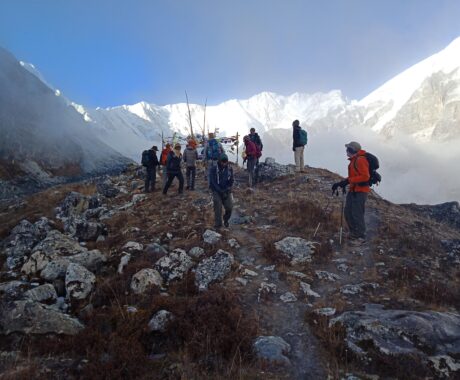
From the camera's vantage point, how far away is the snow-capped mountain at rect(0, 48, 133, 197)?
2948 inches

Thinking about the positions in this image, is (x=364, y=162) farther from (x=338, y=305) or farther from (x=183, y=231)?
(x=183, y=231)

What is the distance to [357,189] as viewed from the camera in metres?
11.2

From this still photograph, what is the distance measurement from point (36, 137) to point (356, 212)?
9562 cm

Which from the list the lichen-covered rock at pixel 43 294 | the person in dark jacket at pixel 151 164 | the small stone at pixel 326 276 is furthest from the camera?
the person in dark jacket at pixel 151 164

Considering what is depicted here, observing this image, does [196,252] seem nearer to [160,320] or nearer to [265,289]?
[265,289]

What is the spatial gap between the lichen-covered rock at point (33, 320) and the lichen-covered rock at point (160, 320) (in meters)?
1.35

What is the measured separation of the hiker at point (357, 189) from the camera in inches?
433

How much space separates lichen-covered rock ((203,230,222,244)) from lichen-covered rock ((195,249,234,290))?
1.44 metres

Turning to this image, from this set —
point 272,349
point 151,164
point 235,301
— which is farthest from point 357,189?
point 151,164

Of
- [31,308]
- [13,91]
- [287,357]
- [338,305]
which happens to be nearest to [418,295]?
[338,305]

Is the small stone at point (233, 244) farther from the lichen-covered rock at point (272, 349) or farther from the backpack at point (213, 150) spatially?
the backpack at point (213, 150)

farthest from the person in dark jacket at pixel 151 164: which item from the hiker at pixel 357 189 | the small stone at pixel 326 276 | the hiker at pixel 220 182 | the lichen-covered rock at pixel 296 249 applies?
the small stone at pixel 326 276

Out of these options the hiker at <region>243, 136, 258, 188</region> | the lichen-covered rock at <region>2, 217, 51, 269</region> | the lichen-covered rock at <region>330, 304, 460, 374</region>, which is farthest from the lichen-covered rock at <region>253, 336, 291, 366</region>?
the hiker at <region>243, 136, 258, 188</region>

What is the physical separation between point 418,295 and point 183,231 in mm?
7370
